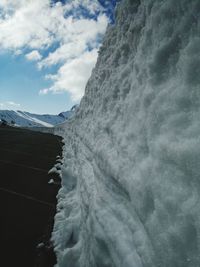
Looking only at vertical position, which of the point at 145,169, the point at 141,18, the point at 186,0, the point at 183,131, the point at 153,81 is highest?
the point at 141,18

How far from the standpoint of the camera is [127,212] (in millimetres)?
1610

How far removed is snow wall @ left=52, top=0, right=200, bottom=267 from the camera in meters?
1.08

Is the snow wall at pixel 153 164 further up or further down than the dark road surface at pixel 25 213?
further up

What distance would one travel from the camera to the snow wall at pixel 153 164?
108cm

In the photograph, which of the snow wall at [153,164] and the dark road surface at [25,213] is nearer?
the snow wall at [153,164]

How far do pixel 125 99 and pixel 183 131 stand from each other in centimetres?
113

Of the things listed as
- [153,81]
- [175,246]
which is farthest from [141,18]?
[175,246]

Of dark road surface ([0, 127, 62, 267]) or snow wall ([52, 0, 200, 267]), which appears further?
dark road surface ([0, 127, 62, 267])

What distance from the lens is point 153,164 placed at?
4.45 ft

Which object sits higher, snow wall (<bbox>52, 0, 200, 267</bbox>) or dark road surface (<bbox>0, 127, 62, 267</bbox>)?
snow wall (<bbox>52, 0, 200, 267</bbox>)

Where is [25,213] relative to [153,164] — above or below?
below

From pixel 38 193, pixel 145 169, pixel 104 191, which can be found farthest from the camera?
pixel 38 193

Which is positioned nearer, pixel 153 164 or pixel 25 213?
pixel 153 164

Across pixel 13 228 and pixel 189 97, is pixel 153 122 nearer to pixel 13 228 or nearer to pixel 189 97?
pixel 189 97
